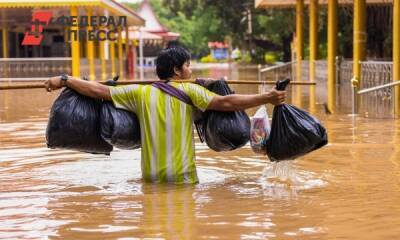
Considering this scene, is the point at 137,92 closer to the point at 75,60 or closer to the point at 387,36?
the point at 75,60

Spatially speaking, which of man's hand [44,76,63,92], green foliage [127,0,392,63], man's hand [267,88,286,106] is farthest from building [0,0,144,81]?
man's hand [267,88,286,106]

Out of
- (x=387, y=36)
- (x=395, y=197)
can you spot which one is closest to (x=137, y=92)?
(x=395, y=197)

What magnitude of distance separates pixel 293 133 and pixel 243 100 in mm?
518

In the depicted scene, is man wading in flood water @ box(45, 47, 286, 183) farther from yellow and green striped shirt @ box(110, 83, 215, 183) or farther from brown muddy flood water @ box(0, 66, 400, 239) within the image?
brown muddy flood water @ box(0, 66, 400, 239)

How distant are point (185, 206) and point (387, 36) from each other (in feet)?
82.8

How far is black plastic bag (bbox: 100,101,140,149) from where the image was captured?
617 cm

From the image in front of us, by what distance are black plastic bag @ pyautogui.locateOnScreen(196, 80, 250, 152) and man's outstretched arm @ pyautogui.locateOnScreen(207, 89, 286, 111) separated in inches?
6.9

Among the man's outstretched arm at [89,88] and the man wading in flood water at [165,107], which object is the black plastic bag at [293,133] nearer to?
the man wading in flood water at [165,107]

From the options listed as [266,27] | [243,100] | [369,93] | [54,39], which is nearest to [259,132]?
[243,100]

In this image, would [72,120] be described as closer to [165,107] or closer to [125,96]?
[125,96]

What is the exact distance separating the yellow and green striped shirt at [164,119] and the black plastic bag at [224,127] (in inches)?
8.1

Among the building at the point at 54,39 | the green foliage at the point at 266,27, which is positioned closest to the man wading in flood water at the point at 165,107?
the building at the point at 54,39

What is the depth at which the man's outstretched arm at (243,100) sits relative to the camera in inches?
229

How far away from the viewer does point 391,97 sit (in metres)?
16.1
